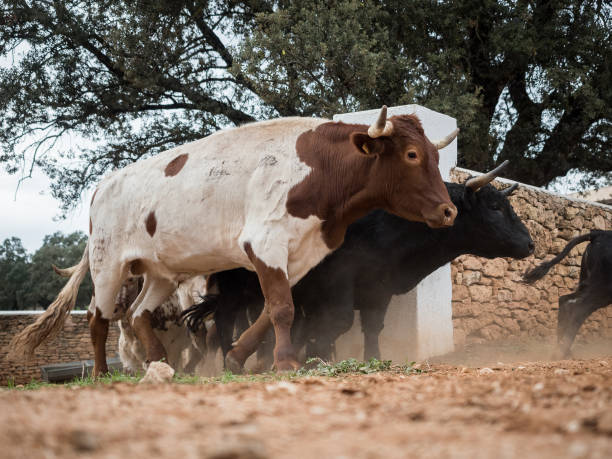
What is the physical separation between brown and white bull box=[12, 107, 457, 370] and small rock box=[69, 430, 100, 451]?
2.72 m

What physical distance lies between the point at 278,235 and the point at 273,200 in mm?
269

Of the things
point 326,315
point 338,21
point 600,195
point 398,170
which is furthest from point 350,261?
point 600,195

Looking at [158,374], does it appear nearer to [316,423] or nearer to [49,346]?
[316,423]

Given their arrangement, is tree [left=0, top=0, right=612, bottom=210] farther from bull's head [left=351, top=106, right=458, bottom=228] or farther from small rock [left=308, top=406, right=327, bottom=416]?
small rock [left=308, top=406, right=327, bottom=416]

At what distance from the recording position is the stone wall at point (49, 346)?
14.1 meters

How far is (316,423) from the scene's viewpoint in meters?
1.58

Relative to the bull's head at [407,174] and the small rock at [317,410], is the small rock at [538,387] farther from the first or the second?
the bull's head at [407,174]

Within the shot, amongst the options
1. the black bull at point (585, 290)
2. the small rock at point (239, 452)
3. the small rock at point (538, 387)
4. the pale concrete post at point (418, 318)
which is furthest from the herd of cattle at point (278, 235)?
the small rock at point (239, 452)

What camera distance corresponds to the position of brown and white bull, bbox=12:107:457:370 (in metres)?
4.27

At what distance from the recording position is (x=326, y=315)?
200 inches

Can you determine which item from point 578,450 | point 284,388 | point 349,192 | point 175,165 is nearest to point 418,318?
point 349,192

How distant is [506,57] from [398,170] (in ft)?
27.4

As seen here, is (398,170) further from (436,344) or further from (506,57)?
(506,57)

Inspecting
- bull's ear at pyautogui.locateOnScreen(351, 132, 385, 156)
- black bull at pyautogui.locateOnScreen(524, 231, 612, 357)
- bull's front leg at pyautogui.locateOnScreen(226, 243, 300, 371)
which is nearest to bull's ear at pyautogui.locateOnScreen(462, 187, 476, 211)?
bull's ear at pyautogui.locateOnScreen(351, 132, 385, 156)
